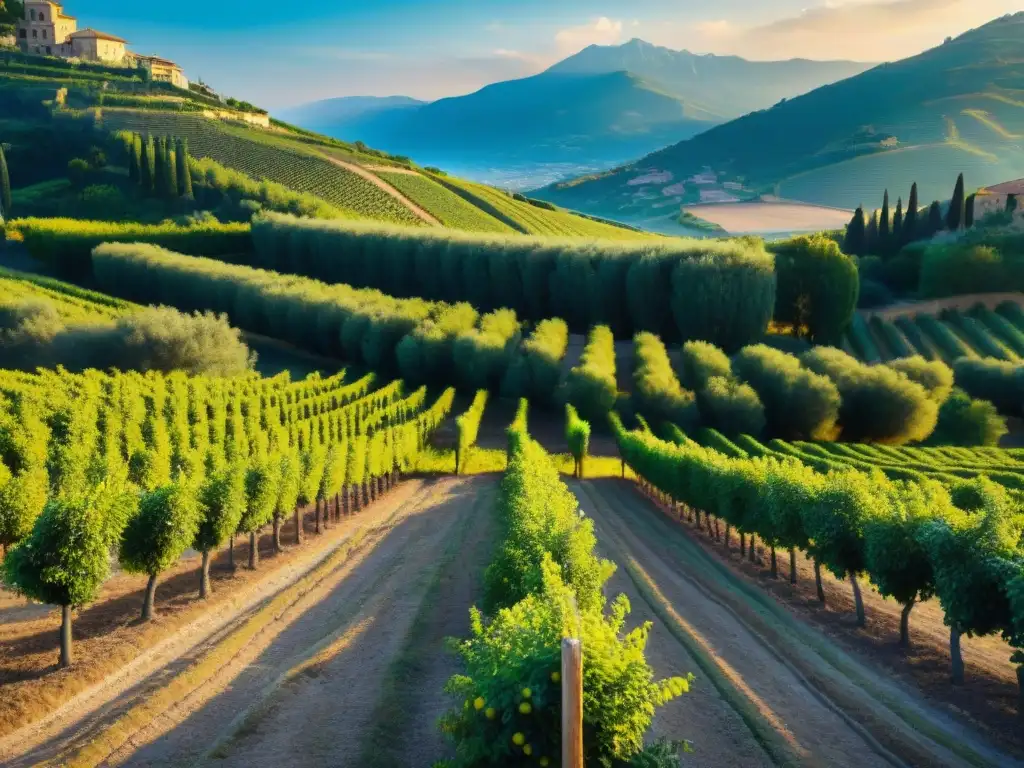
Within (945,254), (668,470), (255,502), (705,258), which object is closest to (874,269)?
(945,254)

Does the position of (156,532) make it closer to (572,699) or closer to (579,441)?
(572,699)

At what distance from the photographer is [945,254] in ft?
298

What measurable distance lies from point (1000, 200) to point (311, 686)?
118m

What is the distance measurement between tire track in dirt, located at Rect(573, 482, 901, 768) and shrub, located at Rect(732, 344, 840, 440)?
93.2 ft

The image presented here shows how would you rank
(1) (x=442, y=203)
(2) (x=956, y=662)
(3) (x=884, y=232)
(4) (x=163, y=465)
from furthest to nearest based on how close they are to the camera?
(1) (x=442, y=203)
(3) (x=884, y=232)
(4) (x=163, y=465)
(2) (x=956, y=662)

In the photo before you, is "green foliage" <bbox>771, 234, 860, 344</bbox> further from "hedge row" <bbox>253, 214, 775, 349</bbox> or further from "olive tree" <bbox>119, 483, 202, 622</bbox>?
"olive tree" <bbox>119, 483, 202, 622</bbox>

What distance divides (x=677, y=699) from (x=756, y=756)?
2.49 m

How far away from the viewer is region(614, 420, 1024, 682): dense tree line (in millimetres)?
18406

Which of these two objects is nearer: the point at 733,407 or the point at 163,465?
the point at 163,465

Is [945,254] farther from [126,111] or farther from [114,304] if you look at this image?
[126,111]

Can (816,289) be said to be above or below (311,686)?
above

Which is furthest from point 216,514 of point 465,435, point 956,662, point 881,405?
point 881,405

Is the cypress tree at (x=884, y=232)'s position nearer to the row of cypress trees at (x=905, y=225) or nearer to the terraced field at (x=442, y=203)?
the row of cypress trees at (x=905, y=225)

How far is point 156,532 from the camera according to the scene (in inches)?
830
